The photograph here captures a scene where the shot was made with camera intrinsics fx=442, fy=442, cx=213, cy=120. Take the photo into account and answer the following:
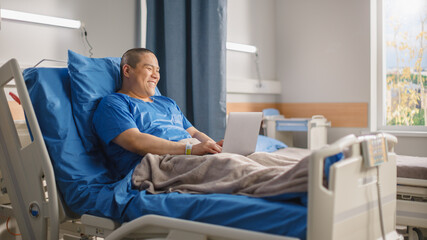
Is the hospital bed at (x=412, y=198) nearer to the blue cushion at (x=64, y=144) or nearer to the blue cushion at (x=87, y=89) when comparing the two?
the blue cushion at (x=64, y=144)

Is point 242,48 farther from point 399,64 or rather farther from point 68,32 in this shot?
point 68,32

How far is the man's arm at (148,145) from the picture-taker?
2033 millimetres

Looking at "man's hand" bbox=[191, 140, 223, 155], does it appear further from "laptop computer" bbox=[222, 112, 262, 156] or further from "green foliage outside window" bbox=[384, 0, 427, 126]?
"green foliage outside window" bbox=[384, 0, 427, 126]

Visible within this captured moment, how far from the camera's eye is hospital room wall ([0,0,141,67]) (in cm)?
260

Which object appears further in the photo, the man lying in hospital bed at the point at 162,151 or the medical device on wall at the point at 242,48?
the medical device on wall at the point at 242,48

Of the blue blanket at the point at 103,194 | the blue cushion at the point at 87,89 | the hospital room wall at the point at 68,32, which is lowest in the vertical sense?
the blue blanket at the point at 103,194

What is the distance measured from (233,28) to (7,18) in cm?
222

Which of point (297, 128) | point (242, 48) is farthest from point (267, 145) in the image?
point (242, 48)

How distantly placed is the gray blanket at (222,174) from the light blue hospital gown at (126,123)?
0.69 ft

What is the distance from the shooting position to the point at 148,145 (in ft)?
6.68

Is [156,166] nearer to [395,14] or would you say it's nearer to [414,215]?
[414,215]

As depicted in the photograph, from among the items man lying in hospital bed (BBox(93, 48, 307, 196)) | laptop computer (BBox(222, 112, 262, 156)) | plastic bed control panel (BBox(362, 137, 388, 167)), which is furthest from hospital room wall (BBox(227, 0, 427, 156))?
plastic bed control panel (BBox(362, 137, 388, 167))

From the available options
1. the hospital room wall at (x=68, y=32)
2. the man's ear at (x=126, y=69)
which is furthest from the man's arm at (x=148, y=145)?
the hospital room wall at (x=68, y=32)

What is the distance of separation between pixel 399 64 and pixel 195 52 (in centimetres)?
213
